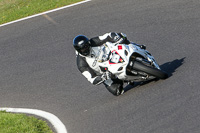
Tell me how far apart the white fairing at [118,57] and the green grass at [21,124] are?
1.93 m

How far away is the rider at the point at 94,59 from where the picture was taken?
884cm

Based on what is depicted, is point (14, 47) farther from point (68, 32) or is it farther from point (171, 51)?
point (171, 51)

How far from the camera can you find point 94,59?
363 inches

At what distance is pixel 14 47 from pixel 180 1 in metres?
5.88

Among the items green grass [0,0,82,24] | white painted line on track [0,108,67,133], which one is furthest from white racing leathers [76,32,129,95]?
green grass [0,0,82,24]

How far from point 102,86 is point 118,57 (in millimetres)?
1894

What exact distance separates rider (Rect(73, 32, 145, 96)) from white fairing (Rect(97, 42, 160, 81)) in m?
0.12

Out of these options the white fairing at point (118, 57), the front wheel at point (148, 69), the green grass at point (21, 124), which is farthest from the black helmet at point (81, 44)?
the green grass at point (21, 124)

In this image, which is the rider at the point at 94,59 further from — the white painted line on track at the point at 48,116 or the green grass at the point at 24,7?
the green grass at the point at 24,7

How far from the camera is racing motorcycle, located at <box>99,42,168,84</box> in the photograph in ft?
28.5

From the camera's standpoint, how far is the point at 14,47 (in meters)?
13.8

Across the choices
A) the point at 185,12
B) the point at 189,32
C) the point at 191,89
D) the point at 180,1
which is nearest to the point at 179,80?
the point at 191,89

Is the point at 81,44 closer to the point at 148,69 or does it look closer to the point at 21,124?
the point at 148,69

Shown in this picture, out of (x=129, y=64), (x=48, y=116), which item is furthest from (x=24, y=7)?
(x=129, y=64)
